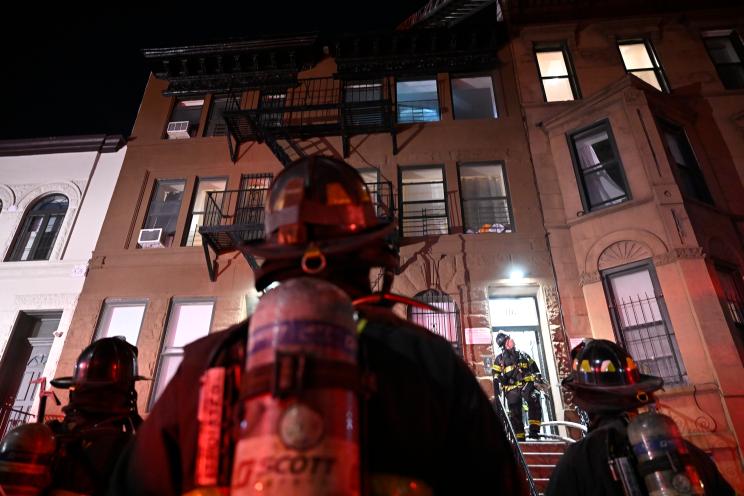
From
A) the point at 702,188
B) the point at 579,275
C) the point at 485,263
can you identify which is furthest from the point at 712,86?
the point at 485,263

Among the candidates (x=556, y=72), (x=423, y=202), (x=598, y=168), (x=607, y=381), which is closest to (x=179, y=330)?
(x=423, y=202)

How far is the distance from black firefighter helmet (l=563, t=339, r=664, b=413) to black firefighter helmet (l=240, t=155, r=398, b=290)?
10.8 feet

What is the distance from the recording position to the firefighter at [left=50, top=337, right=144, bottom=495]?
3432 millimetres

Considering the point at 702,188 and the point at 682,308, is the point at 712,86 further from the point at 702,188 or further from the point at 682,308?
the point at 682,308

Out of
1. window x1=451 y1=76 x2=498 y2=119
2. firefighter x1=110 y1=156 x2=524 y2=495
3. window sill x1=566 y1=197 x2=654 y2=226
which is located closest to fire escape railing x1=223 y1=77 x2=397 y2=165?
window x1=451 y1=76 x2=498 y2=119

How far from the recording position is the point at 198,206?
13.4 meters

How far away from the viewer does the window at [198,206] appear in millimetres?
12802

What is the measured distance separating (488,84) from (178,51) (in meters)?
10.6

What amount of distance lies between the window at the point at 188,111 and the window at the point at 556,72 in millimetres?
11324

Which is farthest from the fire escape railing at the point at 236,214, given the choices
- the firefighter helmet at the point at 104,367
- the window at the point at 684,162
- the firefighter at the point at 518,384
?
the window at the point at 684,162

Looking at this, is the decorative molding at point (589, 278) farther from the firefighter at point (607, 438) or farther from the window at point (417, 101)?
the window at point (417, 101)

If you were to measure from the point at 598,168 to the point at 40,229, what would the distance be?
620 inches

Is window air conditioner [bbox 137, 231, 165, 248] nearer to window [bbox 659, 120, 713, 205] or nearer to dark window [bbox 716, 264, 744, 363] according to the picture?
window [bbox 659, 120, 713, 205]

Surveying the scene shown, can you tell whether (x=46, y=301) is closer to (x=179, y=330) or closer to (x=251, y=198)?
(x=179, y=330)
